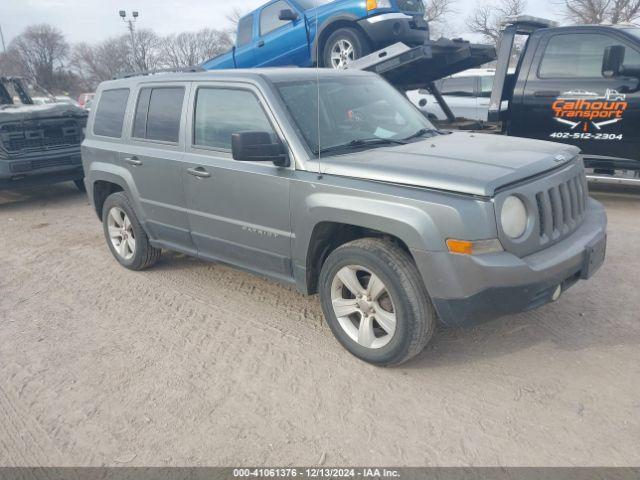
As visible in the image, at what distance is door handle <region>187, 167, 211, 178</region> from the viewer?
158 inches

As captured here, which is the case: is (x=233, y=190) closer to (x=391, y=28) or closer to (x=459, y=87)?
(x=391, y=28)

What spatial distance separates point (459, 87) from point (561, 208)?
7577 mm

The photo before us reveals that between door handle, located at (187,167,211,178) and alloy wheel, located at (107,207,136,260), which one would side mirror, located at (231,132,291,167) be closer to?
door handle, located at (187,167,211,178)

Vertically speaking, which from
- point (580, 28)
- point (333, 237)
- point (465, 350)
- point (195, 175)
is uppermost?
point (580, 28)

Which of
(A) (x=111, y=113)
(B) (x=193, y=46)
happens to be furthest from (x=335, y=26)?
(B) (x=193, y=46)

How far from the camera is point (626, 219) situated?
604cm

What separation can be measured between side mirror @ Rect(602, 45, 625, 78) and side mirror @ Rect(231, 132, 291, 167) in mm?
4524

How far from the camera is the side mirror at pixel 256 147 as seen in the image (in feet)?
10.8

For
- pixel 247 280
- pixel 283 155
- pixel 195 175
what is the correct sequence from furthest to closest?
1. pixel 247 280
2. pixel 195 175
3. pixel 283 155

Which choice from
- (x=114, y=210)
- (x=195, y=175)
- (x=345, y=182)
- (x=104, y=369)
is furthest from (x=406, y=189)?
(x=114, y=210)

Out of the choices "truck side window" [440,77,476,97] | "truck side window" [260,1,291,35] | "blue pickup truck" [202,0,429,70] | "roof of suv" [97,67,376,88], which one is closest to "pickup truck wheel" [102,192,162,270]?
"roof of suv" [97,67,376,88]

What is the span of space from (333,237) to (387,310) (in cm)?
63

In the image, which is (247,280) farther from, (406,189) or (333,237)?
(406,189)

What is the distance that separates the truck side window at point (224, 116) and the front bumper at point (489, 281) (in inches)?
60.1
